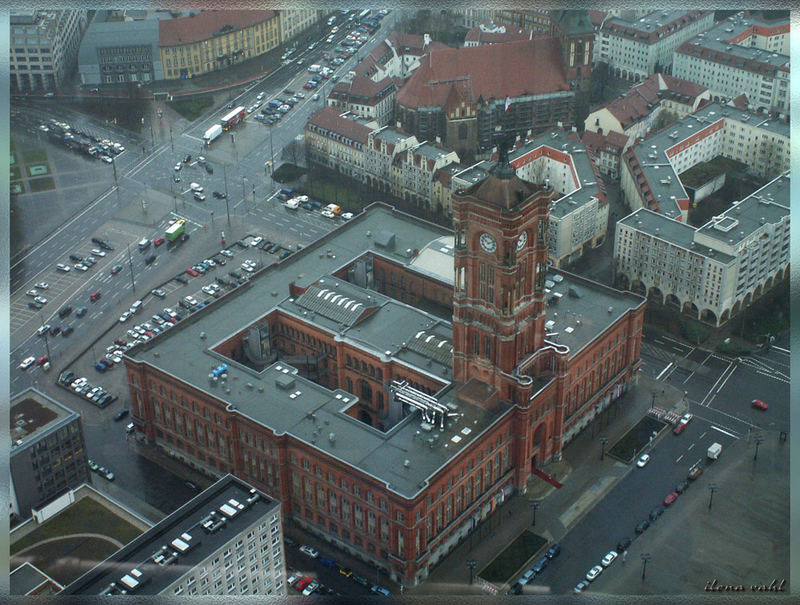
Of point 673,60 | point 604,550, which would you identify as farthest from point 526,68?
point 604,550

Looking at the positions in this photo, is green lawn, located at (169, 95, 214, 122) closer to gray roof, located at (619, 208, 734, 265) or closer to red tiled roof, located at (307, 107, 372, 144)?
red tiled roof, located at (307, 107, 372, 144)

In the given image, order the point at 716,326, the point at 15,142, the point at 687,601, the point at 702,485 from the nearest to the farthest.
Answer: the point at 687,601 → the point at 702,485 → the point at 716,326 → the point at 15,142

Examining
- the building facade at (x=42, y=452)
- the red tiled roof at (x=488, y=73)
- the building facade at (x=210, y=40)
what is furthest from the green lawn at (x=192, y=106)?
the building facade at (x=42, y=452)

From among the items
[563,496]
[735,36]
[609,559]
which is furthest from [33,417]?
[735,36]

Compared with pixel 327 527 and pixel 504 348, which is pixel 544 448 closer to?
pixel 504 348

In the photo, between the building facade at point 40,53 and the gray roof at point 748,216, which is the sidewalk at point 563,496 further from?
the building facade at point 40,53

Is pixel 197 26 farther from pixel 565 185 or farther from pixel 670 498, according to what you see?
pixel 670 498
